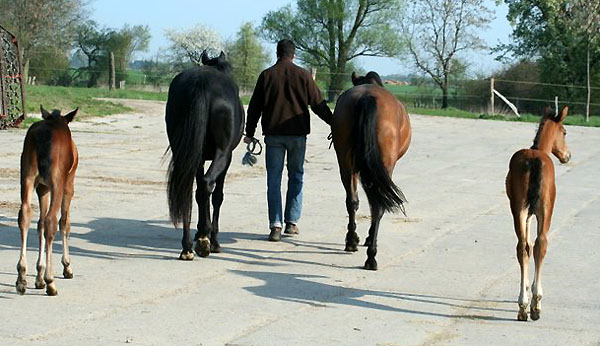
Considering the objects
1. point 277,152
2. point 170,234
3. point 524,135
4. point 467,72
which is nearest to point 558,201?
point 277,152

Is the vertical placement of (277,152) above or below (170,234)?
above

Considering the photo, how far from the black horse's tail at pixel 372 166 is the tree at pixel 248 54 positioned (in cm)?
4638

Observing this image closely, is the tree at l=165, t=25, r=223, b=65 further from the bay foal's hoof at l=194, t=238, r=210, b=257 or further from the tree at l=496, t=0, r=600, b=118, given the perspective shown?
the bay foal's hoof at l=194, t=238, r=210, b=257

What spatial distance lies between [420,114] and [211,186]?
2788 cm

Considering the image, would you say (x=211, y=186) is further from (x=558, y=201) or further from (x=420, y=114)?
(x=420, y=114)

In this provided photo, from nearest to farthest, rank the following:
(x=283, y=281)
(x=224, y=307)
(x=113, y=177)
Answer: (x=224, y=307) < (x=283, y=281) < (x=113, y=177)

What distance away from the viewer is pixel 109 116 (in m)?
27.1

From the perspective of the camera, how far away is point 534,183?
7.14 metres

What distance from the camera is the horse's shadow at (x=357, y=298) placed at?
723 centimetres

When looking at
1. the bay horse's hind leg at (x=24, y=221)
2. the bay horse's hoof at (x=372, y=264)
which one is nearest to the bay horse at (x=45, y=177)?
the bay horse's hind leg at (x=24, y=221)

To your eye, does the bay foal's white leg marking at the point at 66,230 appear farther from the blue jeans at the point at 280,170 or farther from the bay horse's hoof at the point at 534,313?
the bay horse's hoof at the point at 534,313

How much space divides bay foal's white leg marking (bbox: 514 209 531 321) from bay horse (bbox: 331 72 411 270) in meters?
1.81

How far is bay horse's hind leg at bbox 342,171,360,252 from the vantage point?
31.6 feet

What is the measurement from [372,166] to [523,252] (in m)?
2.27
